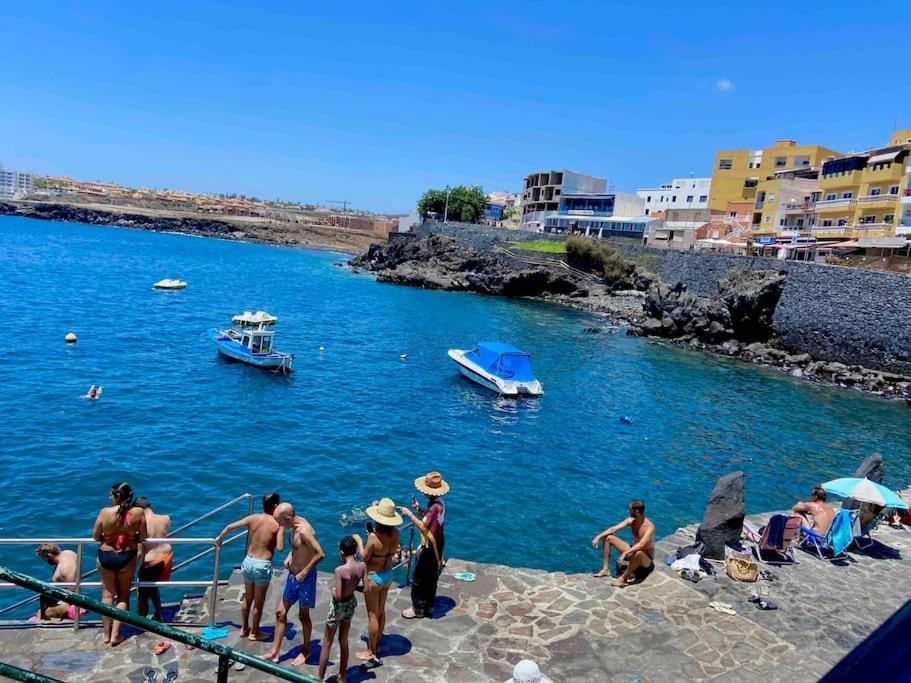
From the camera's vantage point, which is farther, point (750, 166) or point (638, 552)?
point (750, 166)

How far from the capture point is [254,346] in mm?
32438

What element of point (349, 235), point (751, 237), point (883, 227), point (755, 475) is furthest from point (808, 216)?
point (349, 235)

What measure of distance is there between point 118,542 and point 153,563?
1083mm

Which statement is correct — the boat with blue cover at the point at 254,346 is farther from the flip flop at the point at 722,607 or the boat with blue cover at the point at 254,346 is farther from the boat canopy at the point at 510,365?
the flip flop at the point at 722,607

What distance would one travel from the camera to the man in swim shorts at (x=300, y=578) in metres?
8.45

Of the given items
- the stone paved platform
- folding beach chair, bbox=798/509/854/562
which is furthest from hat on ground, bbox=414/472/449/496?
folding beach chair, bbox=798/509/854/562

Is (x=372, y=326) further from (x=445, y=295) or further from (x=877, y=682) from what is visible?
(x=877, y=682)

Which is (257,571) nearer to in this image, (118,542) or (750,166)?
(118,542)

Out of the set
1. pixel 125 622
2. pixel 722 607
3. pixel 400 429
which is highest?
pixel 125 622

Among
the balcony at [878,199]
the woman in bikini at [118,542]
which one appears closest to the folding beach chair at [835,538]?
the woman in bikini at [118,542]

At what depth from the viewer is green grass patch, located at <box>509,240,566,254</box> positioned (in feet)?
250

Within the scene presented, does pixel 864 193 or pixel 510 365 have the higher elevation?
pixel 864 193

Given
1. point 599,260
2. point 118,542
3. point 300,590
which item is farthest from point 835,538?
point 599,260

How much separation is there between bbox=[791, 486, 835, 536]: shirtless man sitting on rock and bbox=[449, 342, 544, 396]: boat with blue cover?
16932 millimetres
